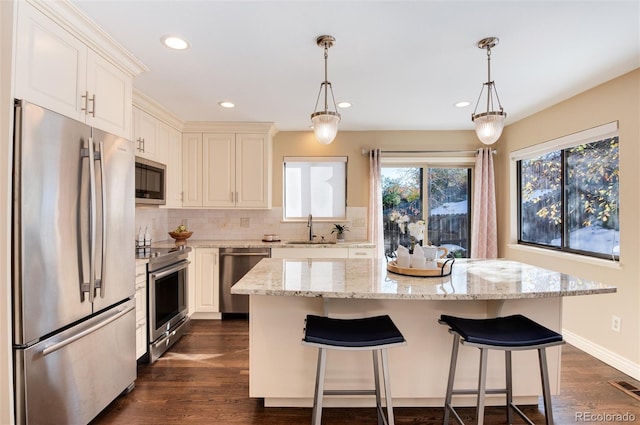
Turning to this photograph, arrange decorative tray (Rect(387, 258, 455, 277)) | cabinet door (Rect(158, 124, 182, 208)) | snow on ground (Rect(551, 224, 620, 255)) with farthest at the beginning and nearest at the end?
cabinet door (Rect(158, 124, 182, 208))
snow on ground (Rect(551, 224, 620, 255))
decorative tray (Rect(387, 258, 455, 277))

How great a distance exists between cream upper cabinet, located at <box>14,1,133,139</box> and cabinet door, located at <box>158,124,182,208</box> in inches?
54.5

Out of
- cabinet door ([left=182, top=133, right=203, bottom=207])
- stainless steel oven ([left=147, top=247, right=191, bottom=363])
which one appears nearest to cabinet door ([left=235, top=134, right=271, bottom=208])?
cabinet door ([left=182, top=133, right=203, bottom=207])

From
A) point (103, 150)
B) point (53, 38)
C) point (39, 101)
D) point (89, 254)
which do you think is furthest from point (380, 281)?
point (53, 38)

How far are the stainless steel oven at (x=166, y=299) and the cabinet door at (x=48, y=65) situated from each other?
4.46 feet

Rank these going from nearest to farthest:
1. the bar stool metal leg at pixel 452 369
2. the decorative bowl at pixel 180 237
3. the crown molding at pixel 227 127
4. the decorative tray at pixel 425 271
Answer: the bar stool metal leg at pixel 452 369 → the decorative tray at pixel 425 271 → the decorative bowl at pixel 180 237 → the crown molding at pixel 227 127

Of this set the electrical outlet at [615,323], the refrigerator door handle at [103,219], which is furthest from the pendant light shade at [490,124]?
the refrigerator door handle at [103,219]

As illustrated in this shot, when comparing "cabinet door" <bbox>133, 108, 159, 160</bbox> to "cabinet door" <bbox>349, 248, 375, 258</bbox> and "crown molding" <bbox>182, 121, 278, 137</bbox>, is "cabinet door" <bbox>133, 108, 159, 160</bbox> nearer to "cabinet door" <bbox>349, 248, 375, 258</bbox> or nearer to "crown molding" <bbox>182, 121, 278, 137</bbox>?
"crown molding" <bbox>182, 121, 278, 137</bbox>

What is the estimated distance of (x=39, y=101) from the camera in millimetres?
1613

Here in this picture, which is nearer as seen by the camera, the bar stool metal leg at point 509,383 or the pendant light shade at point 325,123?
the bar stool metal leg at point 509,383

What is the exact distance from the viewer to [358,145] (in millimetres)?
4500

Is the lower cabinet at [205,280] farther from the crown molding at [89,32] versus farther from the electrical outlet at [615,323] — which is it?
the electrical outlet at [615,323]

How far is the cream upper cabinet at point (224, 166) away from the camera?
4.12 metres

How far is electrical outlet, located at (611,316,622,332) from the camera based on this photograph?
8.75 feet

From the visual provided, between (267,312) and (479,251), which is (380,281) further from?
(479,251)
